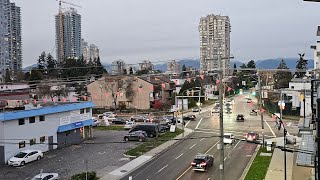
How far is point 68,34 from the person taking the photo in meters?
134

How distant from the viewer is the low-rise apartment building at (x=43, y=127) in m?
31.2

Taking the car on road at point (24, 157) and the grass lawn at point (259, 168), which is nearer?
the grass lawn at point (259, 168)

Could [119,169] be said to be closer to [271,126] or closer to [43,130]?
[43,130]

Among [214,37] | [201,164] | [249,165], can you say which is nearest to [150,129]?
[249,165]

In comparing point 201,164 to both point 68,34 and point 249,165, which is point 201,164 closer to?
point 249,165

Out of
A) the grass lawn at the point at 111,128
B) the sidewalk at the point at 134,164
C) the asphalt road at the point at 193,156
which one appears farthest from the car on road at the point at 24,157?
the grass lawn at the point at 111,128

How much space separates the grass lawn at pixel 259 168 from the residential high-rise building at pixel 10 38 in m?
117

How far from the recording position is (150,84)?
71.0 m

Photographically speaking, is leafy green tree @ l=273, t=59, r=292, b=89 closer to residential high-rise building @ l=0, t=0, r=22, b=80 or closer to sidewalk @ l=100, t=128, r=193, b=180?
sidewalk @ l=100, t=128, r=193, b=180

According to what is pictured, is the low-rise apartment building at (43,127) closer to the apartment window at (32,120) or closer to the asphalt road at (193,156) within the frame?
the apartment window at (32,120)

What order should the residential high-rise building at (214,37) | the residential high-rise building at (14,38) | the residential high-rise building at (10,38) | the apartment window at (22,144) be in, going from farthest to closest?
→ 1. the residential high-rise building at (14,38)
2. the residential high-rise building at (10,38)
3. the residential high-rise building at (214,37)
4. the apartment window at (22,144)

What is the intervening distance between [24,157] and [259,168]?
1830cm

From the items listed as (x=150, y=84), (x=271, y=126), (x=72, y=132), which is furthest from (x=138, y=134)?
(x=150, y=84)

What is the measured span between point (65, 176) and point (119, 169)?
13.3 ft
